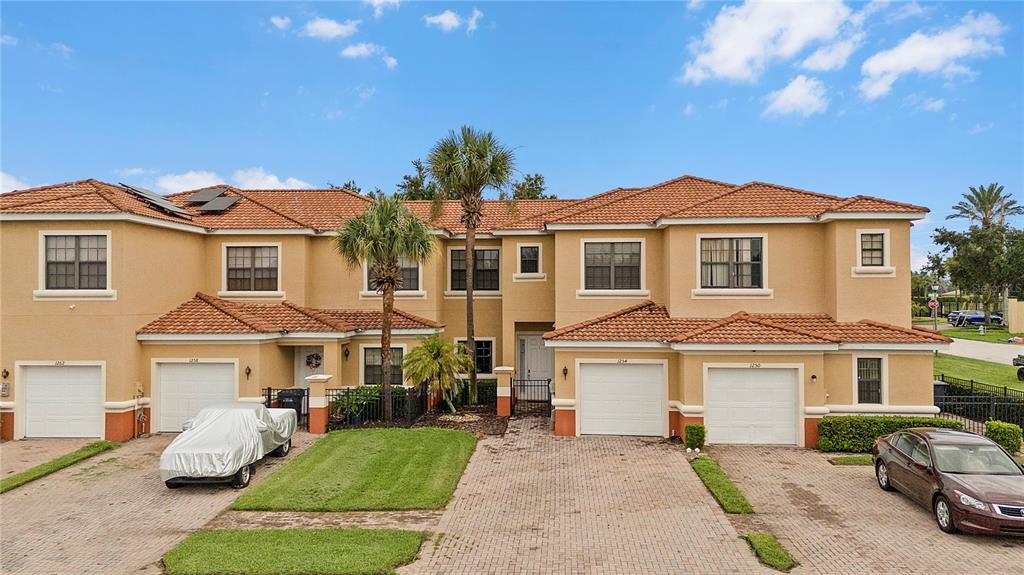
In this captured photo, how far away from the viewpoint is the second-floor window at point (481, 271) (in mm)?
22109

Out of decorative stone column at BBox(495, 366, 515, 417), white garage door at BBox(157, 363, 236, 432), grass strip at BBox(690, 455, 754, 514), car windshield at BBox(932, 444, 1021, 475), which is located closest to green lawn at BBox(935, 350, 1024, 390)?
car windshield at BBox(932, 444, 1021, 475)

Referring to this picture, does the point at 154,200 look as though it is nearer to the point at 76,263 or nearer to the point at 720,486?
the point at 76,263

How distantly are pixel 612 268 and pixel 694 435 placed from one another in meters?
6.42

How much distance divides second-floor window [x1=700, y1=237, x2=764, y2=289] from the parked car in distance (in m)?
13.3

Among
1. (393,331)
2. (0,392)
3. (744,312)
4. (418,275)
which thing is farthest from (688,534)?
(0,392)

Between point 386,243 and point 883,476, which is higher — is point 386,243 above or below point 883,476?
above

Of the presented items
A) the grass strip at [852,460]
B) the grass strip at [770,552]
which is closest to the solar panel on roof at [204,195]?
the grass strip at [770,552]

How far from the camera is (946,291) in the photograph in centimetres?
9669

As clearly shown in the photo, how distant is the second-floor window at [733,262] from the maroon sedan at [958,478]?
22.0 ft

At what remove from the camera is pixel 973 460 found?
10172 mm

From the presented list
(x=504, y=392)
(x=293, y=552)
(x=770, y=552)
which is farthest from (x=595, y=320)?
(x=293, y=552)

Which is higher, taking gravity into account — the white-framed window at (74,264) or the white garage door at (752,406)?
the white-framed window at (74,264)

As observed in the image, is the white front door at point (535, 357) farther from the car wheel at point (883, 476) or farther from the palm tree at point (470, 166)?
the car wheel at point (883, 476)

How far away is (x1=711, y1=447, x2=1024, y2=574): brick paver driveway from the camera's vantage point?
8531mm
